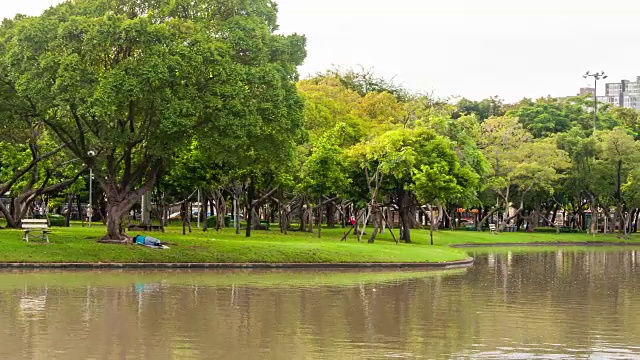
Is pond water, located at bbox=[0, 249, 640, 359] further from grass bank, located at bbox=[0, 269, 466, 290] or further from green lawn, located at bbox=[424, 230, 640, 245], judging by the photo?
green lawn, located at bbox=[424, 230, 640, 245]

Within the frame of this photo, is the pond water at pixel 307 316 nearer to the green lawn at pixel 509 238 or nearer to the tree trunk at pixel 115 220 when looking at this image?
the tree trunk at pixel 115 220

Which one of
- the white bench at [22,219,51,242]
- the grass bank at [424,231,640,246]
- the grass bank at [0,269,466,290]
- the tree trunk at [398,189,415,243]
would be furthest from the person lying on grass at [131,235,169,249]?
the grass bank at [424,231,640,246]

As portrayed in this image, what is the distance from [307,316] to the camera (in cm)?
1992

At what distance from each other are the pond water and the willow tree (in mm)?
6237

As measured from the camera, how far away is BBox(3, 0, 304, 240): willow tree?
106ft

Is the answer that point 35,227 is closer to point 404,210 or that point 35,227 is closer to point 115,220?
point 115,220

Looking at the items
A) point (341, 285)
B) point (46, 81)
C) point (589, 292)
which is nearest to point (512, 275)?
point (589, 292)

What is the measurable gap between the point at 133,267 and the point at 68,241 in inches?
168

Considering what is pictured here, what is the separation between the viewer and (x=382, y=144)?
50.2m

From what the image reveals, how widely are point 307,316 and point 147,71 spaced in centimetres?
1514

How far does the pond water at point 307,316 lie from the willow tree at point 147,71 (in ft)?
20.5

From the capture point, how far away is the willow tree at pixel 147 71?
106 ft

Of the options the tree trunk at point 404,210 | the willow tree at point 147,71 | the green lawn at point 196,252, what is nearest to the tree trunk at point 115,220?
the willow tree at point 147,71

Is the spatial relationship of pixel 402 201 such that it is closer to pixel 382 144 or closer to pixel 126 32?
pixel 382 144
